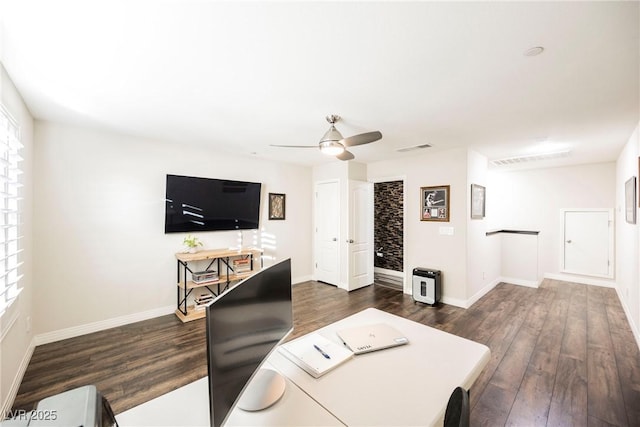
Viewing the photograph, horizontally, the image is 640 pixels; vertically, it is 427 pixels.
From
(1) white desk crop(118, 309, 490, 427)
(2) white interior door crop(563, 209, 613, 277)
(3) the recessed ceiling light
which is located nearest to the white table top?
(1) white desk crop(118, 309, 490, 427)

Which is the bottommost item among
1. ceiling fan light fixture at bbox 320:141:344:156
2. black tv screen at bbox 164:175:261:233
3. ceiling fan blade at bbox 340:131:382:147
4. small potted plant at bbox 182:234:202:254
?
small potted plant at bbox 182:234:202:254

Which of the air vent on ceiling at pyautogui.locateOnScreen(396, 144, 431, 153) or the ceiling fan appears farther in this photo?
the air vent on ceiling at pyautogui.locateOnScreen(396, 144, 431, 153)

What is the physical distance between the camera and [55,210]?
3.02 m

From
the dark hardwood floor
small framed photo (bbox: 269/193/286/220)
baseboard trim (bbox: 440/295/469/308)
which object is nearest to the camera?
the dark hardwood floor

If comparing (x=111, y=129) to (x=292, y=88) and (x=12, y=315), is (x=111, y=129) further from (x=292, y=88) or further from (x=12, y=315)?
(x=292, y=88)

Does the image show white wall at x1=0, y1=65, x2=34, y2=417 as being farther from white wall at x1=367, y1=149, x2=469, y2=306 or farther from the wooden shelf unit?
white wall at x1=367, y1=149, x2=469, y2=306

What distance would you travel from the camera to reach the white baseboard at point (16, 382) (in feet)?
6.40

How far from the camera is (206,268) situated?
4102mm

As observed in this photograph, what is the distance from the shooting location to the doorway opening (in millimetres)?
6102

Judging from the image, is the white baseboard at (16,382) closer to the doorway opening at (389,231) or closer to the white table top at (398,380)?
the white table top at (398,380)

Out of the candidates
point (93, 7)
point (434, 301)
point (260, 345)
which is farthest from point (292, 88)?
point (434, 301)

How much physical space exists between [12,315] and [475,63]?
13.2 feet

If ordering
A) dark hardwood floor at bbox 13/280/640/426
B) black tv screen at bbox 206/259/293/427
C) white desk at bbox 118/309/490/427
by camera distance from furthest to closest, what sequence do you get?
1. dark hardwood floor at bbox 13/280/640/426
2. white desk at bbox 118/309/490/427
3. black tv screen at bbox 206/259/293/427

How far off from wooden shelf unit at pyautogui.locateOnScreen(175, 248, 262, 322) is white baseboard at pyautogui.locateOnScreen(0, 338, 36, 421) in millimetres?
1376
